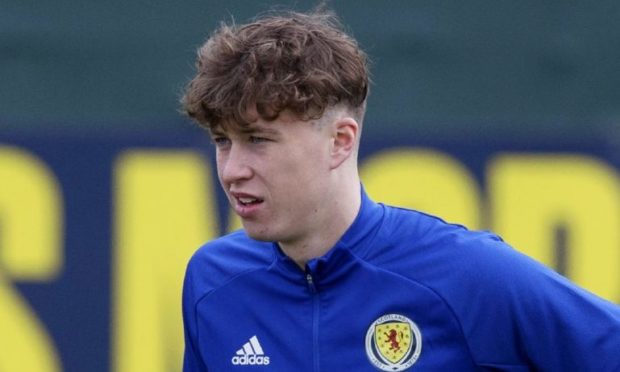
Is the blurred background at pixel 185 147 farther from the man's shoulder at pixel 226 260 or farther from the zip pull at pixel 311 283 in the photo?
the zip pull at pixel 311 283

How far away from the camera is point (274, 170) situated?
2562mm

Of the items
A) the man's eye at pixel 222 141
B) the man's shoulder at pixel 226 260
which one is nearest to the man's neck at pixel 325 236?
the man's shoulder at pixel 226 260

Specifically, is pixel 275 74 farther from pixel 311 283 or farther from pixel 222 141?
pixel 311 283

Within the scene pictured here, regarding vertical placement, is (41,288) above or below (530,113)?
below

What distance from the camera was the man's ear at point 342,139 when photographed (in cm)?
263

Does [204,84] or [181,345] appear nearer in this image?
[204,84]

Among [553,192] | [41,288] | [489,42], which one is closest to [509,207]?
[553,192]

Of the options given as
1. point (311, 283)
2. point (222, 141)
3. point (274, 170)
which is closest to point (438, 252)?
point (311, 283)

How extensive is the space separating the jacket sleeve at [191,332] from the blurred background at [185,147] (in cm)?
174

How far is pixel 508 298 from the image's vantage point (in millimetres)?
2564

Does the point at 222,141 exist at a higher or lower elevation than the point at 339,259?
higher

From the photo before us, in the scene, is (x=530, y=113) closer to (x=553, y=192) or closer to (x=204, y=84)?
(x=553, y=192)

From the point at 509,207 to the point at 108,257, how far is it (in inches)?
52.8

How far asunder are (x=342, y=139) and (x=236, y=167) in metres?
0.22
